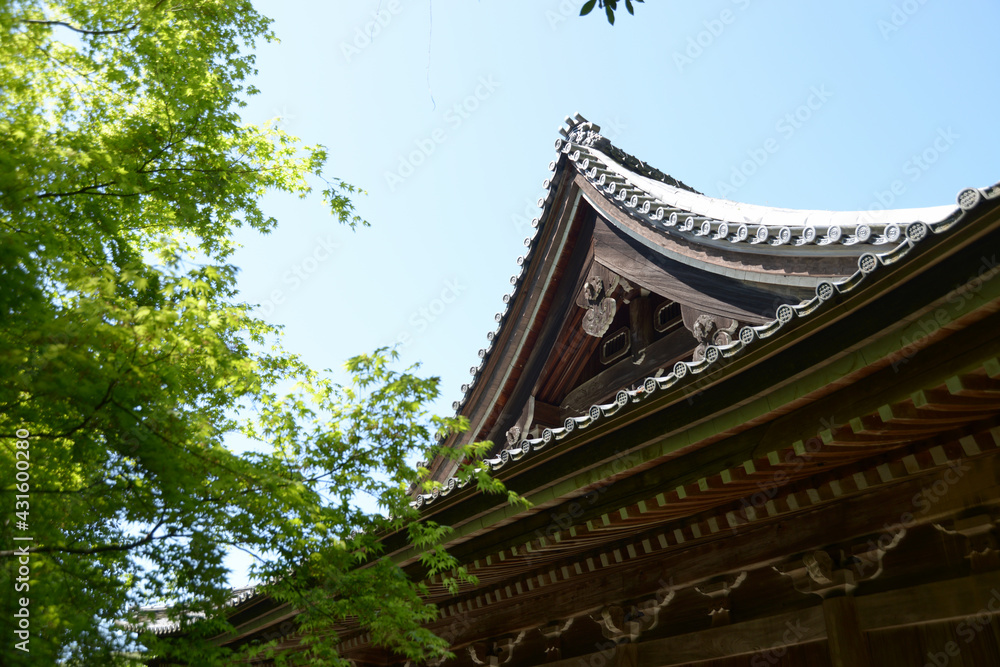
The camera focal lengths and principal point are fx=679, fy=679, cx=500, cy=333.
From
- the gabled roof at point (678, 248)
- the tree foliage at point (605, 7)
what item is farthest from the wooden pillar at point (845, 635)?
the tree foliage at point (605, 7)

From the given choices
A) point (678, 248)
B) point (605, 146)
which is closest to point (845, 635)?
point (678, 248)

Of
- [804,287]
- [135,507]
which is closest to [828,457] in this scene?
[804,287]

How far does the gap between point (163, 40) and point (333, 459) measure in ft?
13.8

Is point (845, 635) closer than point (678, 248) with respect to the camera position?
Yes

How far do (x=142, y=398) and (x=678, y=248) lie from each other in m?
5.92

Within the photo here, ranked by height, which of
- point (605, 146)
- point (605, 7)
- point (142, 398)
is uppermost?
point (605, 146)

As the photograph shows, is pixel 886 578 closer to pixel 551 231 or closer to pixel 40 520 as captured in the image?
pixel 40 520

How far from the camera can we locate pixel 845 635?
16.0ft

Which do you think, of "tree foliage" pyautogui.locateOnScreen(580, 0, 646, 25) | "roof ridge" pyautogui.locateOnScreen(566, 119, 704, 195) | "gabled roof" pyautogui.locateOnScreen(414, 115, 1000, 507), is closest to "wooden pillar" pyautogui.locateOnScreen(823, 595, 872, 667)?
"gabled roof" pyautogui.locateOnScreen(414, 115, 1000, 507)

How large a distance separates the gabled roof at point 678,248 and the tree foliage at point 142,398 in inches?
52.6

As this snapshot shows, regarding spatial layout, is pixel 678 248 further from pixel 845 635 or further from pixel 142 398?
pixel 142 398

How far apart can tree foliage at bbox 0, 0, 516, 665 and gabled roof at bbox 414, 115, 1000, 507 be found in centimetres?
134

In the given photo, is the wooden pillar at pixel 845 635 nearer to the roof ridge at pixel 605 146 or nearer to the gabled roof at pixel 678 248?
the gabled roof at pixel 678 248

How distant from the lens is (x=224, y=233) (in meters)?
7.70
